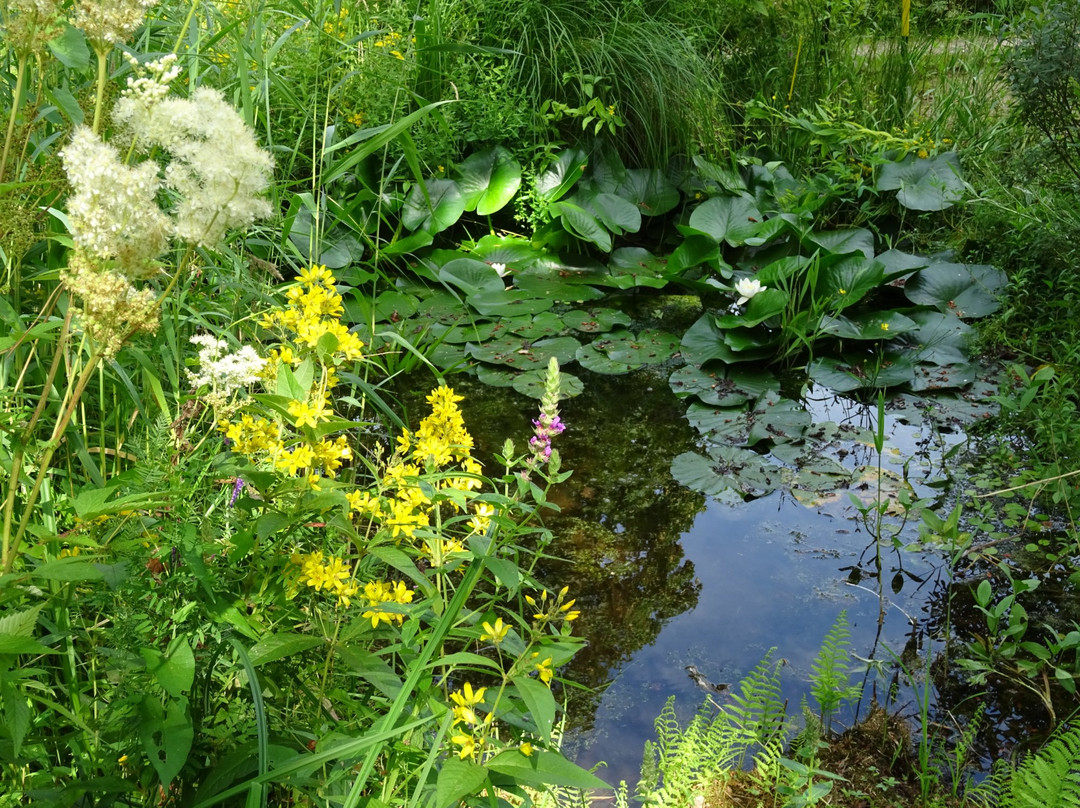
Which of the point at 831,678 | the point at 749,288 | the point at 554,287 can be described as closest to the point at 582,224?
the point at 554,287

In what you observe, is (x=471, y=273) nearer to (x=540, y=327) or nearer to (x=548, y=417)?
(x=540, y=327)

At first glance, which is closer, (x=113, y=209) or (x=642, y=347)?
(x=113, y=209)

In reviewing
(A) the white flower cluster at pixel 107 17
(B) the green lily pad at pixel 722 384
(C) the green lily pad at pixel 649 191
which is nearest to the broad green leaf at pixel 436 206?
(C) the green lily pad at pixel 649 191

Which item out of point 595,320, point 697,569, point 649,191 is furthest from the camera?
point 649,191

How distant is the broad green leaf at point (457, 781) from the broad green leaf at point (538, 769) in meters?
0.04

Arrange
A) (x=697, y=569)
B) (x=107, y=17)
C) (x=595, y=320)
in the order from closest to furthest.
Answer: (x=107, y=17) < (x=697, y=569) < (x=595, y=320)

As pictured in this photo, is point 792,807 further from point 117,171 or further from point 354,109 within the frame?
point 354,109

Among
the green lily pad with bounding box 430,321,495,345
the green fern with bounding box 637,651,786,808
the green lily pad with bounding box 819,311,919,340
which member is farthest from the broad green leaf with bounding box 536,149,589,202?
the green fern with bounding box 637,651,786,808

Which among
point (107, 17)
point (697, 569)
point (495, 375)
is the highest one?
point (107, 17)

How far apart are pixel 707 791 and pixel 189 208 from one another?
4.44 feet

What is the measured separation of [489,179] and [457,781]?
11.0ft

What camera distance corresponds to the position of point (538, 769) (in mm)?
1026

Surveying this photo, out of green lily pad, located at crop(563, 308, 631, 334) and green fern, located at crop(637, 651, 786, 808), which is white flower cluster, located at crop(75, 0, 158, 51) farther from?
green lily pad, located at crop(563, 308, 631, 334)

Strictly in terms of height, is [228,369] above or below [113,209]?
below
